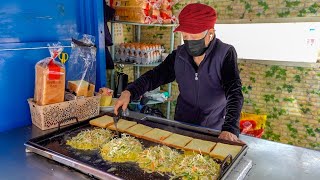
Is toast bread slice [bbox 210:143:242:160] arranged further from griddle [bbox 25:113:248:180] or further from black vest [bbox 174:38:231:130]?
black vest [bbox 174:38:231:130]

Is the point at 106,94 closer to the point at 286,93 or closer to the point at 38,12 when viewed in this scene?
the point at 38,12

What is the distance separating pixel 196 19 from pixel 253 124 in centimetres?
267

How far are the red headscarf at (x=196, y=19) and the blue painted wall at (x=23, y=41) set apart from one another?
94cm

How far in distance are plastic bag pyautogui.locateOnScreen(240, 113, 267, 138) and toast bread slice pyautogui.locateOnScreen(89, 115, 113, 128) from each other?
2472 millimetres

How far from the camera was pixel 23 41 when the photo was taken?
73.2 inches

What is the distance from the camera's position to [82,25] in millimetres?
2279

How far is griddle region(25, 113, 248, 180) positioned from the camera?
4.02ft

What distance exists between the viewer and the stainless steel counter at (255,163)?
1283 millimetres

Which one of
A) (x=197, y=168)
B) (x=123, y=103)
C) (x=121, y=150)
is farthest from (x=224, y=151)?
(x=123, y=103)

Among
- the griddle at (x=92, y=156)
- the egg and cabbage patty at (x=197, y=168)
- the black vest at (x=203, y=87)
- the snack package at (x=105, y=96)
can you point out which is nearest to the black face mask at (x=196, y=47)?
the black vest at (x=203, y=87)

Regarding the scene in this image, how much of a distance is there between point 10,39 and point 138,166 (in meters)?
1.20

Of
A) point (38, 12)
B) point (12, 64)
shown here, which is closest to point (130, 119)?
point (12, 64)

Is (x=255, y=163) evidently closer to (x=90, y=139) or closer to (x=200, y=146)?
(x=200, y=146)

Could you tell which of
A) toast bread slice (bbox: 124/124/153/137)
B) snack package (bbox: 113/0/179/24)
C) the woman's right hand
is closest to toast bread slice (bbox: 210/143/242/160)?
toast bread slice (bbox: 124/124/153/137)
